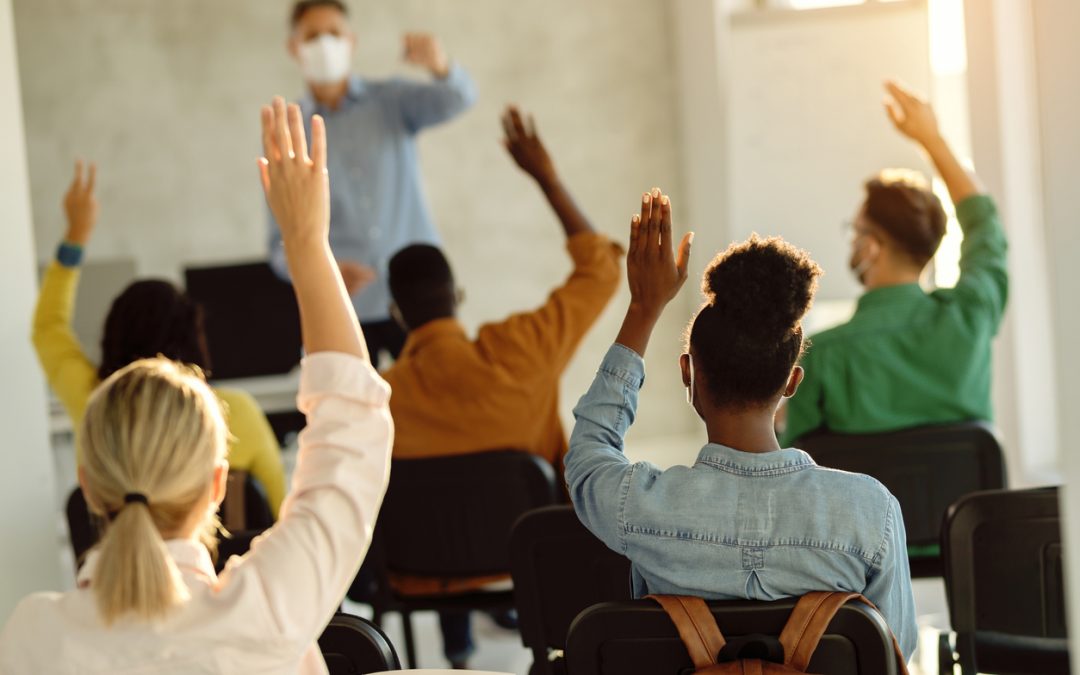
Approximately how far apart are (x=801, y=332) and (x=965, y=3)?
3.11 meters

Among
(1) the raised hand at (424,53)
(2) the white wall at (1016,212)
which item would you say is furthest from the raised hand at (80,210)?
(2) the white wall at (1016,212)

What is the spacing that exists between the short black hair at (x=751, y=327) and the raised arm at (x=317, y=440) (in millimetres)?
449

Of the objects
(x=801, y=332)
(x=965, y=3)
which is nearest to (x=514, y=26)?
(x=965, y=3)

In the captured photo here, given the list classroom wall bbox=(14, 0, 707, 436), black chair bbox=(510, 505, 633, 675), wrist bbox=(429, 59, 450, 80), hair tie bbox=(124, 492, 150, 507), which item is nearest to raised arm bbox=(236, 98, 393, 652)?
hair tie bbox=(124, 492, 150, 507)

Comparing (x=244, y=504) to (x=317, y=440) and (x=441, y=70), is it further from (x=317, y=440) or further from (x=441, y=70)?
(x=441, y=70)

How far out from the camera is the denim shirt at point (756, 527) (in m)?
1.48

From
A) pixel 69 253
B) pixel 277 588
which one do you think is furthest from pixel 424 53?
pixel 277 588

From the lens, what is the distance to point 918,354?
2801 mm

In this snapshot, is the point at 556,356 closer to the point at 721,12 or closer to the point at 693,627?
the point at 693,627

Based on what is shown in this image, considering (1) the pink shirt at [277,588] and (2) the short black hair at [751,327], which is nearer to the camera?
(1) the pink shirt at [277,588]

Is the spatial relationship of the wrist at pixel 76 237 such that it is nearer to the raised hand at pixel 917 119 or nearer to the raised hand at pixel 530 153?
the raised hand at pixel 530 153

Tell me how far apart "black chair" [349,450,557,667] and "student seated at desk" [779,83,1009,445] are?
24.9 inches

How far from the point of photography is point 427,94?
4402mm

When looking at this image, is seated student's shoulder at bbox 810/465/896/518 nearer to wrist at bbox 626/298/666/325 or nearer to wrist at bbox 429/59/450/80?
wrist at bbox 626/298/666/325
